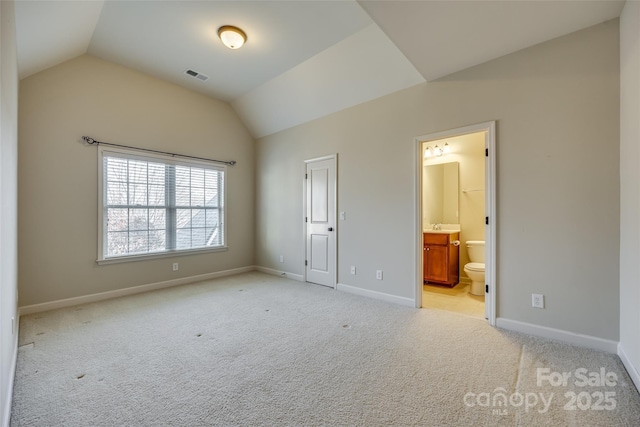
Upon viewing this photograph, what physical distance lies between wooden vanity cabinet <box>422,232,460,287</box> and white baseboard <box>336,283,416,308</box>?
102 cm

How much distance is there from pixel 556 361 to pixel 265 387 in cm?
221

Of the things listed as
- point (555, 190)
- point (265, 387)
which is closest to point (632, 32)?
point (555, 190)

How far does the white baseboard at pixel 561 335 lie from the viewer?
2.21 meters

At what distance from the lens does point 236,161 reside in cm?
519

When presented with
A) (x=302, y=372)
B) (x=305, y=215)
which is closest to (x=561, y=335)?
(x=302, y=372)

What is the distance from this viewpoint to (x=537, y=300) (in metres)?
2.53

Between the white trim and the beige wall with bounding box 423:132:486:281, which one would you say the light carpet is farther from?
the beige wall with bounding box 423:132:486:281

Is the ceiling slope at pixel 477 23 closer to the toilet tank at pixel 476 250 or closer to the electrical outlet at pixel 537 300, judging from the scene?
the electrical outlet at pixel 537 300

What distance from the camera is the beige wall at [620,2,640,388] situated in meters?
1.82

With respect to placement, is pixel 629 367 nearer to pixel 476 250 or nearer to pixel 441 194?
pixel 476 250

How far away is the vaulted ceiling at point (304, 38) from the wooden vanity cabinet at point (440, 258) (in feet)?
7.66

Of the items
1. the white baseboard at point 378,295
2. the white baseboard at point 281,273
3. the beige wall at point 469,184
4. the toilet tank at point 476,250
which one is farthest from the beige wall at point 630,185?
the white baseboard at point 281,273

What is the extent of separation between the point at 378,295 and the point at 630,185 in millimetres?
2579

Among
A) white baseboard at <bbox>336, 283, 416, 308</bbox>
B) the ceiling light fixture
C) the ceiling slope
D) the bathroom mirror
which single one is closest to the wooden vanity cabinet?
the bathroom mirror
